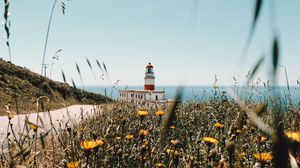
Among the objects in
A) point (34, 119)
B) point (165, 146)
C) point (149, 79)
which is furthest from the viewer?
point (149, 79)

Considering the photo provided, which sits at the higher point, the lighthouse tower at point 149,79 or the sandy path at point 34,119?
the lighthouse tower at point 149,79

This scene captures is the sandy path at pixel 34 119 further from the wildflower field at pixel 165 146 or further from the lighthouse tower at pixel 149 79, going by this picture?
the lighthouse tower at pixel 149 79

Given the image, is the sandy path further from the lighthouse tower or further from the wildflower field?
the lighthouse tower

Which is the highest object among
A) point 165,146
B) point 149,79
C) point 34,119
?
point 149,79

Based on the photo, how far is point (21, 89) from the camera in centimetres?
2564

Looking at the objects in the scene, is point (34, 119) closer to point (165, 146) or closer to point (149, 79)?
point (165, 146)

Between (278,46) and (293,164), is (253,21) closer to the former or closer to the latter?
(278,46)

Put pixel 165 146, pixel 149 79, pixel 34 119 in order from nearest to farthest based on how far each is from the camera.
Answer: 1. pixel 165 146
2. pixel 34 119
3. pixel 149 79

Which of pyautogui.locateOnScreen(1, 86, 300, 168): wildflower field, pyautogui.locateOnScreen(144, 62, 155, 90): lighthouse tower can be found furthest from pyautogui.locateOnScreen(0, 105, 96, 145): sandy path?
pyautogui.locateOnScreen(144, 62, 155, 90): lighthouse tower

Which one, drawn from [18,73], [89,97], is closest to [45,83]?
[18,73]

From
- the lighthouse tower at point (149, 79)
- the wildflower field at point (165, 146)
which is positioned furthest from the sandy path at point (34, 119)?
the lighthouse tower at point (149, 79)

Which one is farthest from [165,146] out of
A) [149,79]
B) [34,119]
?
[149,79]

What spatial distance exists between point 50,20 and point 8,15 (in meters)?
0.33

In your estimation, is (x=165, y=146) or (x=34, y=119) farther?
(x=34, y=119)
